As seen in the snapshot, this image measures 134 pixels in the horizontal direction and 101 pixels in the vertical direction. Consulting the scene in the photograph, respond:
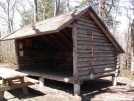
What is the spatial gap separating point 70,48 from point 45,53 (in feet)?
5.73

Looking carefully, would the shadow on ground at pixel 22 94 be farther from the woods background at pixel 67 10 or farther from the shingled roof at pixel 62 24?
the woods background at pixel 67 10

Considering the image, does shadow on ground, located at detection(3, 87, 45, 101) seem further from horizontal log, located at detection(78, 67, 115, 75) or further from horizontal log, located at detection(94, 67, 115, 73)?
horizontal log, located at detection(94, 67, 115, 73)

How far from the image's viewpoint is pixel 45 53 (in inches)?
442

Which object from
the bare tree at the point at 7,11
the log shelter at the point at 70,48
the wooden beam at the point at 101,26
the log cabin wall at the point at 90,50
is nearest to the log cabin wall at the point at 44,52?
the log shelter at the point at 70,48

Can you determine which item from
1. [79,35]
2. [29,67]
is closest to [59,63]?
[29,67]

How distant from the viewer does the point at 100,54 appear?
8227 millimetres

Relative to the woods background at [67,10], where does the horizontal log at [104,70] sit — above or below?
below

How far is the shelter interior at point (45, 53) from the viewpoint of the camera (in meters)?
9.87

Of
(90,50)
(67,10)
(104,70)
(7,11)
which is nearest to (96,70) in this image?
(104,70)

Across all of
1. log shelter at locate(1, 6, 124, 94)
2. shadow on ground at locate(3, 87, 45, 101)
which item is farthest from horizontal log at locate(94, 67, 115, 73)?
shadow on ground at locate(3, 87, 45, 101)

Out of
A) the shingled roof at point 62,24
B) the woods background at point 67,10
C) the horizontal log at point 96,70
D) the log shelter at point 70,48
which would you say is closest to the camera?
the shingled roof at point 62,24

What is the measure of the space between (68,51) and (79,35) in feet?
12.8

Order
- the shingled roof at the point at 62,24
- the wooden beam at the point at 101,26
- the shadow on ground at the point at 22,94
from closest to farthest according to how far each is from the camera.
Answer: the shingled roof at the point at 62,24 < the shadow on ground at the point at 22,94 < the wooden beam at the point at 101,26

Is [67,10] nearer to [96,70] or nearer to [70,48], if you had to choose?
[70,48]
